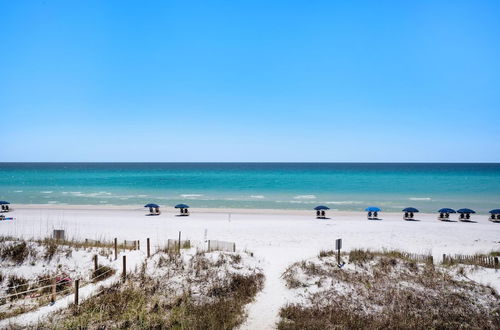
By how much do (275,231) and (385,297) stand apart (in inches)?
510

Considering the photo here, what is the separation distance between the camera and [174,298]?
9.84 m

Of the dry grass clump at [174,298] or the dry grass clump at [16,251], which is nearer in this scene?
the dry grass clump at [174,298]

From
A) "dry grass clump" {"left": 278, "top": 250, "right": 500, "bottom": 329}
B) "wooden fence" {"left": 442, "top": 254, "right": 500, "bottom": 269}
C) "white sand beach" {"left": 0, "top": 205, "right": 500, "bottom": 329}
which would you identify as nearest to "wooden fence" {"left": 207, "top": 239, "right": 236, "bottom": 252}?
"white sand beach" {"left": 0, "top": 205, "right": 500, "bottom": 329}

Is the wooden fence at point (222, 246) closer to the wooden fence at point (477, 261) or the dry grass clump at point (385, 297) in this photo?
the dry grass clump at point (385, 297)

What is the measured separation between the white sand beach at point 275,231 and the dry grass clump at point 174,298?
95 cm

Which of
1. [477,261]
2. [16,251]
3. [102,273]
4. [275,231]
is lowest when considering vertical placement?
[275,231]

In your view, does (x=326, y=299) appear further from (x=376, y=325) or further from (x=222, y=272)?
(x=222, y=272)

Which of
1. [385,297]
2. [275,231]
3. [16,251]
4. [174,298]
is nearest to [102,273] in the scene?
[174,298]

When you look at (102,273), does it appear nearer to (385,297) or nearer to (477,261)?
(385,297)

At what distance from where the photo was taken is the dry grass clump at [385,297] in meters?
8.48

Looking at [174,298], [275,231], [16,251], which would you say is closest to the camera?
[174,298]

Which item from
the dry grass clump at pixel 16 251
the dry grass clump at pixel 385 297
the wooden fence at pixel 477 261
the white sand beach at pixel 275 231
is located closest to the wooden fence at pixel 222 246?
the white sand beach at pixel 275 231

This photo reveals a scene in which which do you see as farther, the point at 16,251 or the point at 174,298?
the point at 16,251

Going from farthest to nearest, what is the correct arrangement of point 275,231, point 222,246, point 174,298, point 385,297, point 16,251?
point 275,231 → point 222,246 → point 16,251 → point 385,297 → point 174,298
